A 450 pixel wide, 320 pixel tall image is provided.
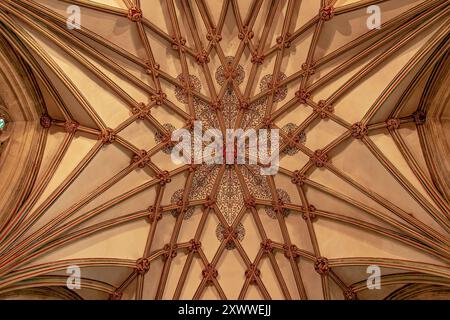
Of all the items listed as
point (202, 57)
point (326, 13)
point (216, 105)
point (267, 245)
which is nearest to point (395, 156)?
point (326, 13)

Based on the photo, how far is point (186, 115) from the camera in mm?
14609

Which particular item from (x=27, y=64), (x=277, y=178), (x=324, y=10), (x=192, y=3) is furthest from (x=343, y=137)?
(x=27, y=64)

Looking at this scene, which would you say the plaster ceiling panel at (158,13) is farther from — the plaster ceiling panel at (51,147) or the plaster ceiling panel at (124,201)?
the plaster ceiling panel at (124,201)

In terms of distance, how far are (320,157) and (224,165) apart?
346 centimetres

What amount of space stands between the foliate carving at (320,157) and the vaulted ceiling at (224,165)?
4cm

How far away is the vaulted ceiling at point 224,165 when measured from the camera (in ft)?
39.8

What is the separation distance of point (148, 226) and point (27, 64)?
6602 mm

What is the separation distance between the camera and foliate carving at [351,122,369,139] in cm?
1352

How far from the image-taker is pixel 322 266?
1455cm

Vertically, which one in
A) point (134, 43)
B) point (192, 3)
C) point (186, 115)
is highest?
point (192, 3)

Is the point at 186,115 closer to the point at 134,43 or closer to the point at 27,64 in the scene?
the point at 134,43

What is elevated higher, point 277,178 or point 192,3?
point 192,3

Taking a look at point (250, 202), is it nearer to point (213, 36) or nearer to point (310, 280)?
point (310, 280)

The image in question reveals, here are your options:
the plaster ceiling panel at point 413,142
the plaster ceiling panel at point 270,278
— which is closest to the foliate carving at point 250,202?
the plaster ceiling panel at point 270,278
